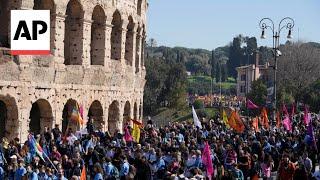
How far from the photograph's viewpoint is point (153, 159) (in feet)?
65.1

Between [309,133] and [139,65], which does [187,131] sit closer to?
[309,133]

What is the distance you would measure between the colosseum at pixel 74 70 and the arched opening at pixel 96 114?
49 millimetres

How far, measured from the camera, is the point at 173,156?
63.1 feet

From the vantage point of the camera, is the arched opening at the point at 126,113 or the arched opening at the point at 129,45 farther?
the arched opening at the point at 126,113

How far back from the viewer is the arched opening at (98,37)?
106 ft

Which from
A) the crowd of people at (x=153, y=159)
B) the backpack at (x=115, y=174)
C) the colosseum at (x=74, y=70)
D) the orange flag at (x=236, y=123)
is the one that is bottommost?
the backpack at (x=115, y=174)

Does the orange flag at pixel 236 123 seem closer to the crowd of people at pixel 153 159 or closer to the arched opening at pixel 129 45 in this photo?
the crowd of people at pixel 153 159

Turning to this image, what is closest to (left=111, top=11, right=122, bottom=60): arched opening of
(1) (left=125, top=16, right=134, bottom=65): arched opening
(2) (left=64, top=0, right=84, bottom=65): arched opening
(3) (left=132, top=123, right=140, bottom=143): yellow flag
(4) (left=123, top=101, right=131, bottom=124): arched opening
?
(1) (left=125, top=16, right=134, bottom=65): arched opening

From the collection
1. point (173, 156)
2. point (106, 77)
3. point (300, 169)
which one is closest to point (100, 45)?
point (106, 77)

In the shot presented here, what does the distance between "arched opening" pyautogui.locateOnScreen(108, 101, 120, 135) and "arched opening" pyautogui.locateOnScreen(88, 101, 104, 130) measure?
6.45ft

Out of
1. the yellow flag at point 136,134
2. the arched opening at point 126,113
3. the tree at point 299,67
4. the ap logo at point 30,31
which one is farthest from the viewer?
the tree at point 299,67

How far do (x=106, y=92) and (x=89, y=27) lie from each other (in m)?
3.67

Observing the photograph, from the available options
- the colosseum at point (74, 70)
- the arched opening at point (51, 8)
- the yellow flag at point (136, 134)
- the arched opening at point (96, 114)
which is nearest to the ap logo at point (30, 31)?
the yellow flag at point (136, 134)

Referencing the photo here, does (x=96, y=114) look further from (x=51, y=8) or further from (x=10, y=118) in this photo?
(x=10, y=118)
